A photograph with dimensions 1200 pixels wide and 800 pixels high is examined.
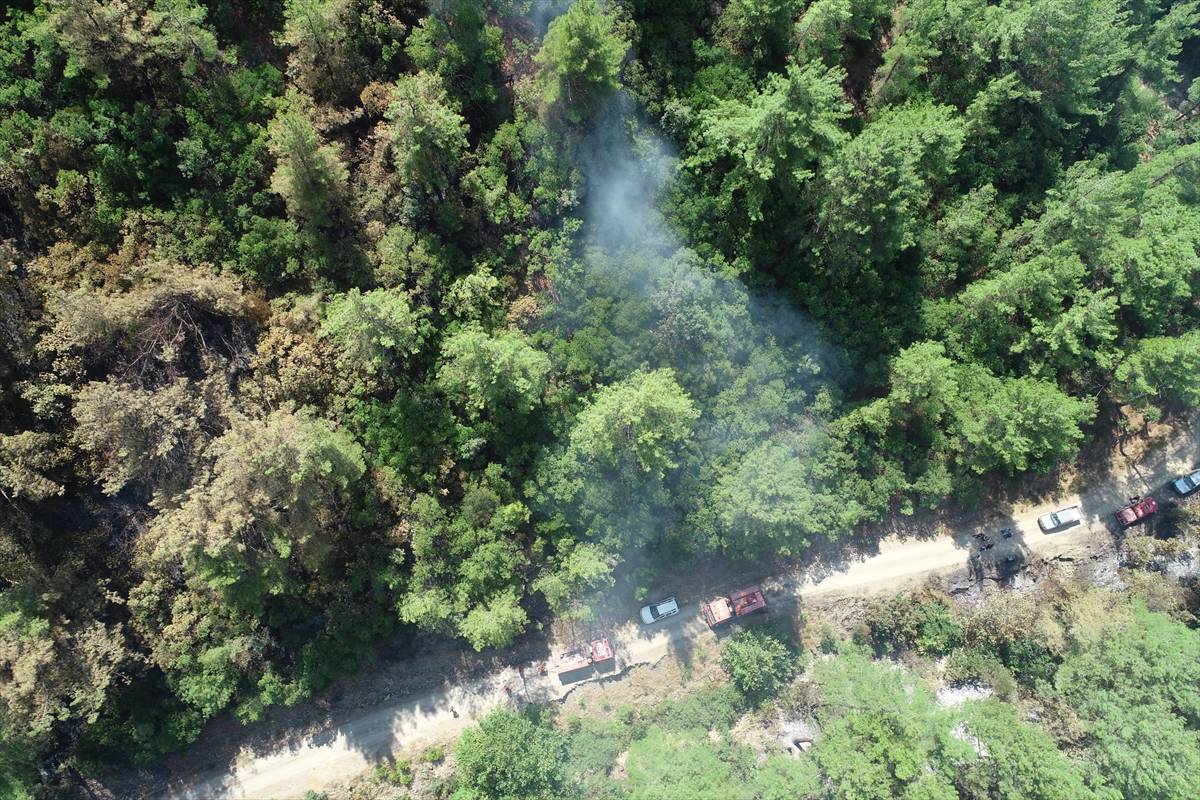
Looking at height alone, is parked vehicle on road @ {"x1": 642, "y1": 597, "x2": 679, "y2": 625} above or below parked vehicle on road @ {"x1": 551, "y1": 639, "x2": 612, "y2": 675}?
above

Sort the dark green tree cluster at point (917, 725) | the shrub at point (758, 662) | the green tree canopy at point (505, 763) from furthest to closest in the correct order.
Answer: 1. the shrub at point (758, 662)
2. the green tree canopy at point (505, 763)
3. the dark green tree cluster at point (917, 725)

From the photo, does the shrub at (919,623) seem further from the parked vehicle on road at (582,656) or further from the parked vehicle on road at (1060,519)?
the parked vehicle on road at (582,656)

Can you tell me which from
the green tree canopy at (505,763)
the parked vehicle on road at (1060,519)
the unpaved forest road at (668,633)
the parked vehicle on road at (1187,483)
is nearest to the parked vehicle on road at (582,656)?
the unpaved forest road at (668,633)

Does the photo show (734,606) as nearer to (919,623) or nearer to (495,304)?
(919,623)

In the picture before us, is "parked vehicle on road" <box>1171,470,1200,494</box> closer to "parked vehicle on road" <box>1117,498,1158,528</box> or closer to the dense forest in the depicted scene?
"parked vehicle on road" <box>1117,498,1158,528</box>

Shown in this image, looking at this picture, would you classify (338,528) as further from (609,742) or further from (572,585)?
(609,742)

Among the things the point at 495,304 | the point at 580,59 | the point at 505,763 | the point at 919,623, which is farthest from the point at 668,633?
the point at 580,59

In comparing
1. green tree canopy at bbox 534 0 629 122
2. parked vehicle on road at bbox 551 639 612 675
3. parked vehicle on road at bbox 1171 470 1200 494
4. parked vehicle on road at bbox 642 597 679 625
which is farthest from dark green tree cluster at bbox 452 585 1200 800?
green tree canopy at bbox 534 0 629 122
